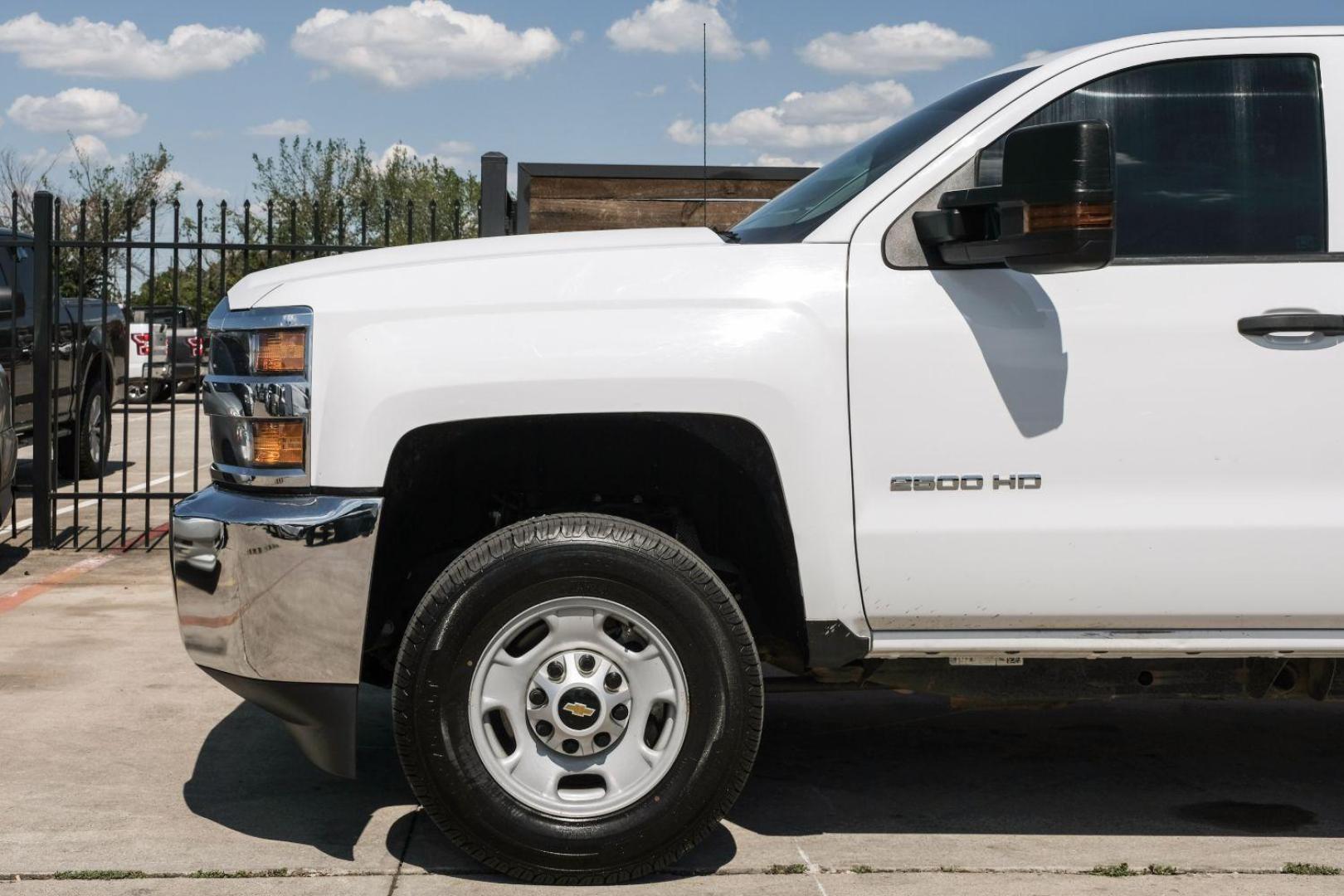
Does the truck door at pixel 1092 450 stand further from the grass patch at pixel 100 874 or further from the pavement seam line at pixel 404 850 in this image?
the grass patch at pixel 100 874

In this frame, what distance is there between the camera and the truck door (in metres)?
3.65

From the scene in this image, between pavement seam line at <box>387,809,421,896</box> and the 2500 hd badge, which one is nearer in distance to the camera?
the 2500 hd badge

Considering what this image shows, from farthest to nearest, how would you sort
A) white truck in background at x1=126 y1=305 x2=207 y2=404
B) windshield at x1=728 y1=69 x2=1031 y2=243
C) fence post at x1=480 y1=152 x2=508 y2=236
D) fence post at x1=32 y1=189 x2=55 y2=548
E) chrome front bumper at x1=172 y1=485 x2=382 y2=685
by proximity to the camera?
white truck in background at x1=126 y1=305 x2=207 y2=404, fence post at x1=480 y1=152 x2=508 y2=236, fence post at x1=32 y1=189 x2=55 y2=548, windshield at x1=728 y1=69 x2=1031 y2=243, chrome front bumper at x1=172 y1=485 x2=382 y2=685

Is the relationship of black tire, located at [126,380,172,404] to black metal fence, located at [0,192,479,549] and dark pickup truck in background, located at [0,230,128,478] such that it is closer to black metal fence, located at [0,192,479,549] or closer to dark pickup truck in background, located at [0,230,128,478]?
black metal fence, located at [0,192,479,549]

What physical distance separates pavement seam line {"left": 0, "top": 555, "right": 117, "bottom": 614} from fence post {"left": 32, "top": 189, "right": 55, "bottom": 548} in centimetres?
55

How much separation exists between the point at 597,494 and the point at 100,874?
1.60 m

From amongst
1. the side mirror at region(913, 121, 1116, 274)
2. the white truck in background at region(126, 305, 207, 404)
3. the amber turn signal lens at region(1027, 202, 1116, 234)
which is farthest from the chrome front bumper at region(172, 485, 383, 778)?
the white truck in background at region(126, 305, 207, 404)

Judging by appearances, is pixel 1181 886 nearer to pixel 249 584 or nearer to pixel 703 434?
pixel 703 434

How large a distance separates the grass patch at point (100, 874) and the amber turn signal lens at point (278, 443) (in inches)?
43.6

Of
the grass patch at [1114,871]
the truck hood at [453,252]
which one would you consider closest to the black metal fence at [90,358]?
the truck hood at [453,252]

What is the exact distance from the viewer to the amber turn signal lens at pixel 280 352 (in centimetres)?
366

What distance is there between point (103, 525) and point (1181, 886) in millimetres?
8331

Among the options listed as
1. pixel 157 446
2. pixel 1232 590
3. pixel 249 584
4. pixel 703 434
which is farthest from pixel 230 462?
pixel 157 446

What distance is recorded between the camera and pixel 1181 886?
149 inches
